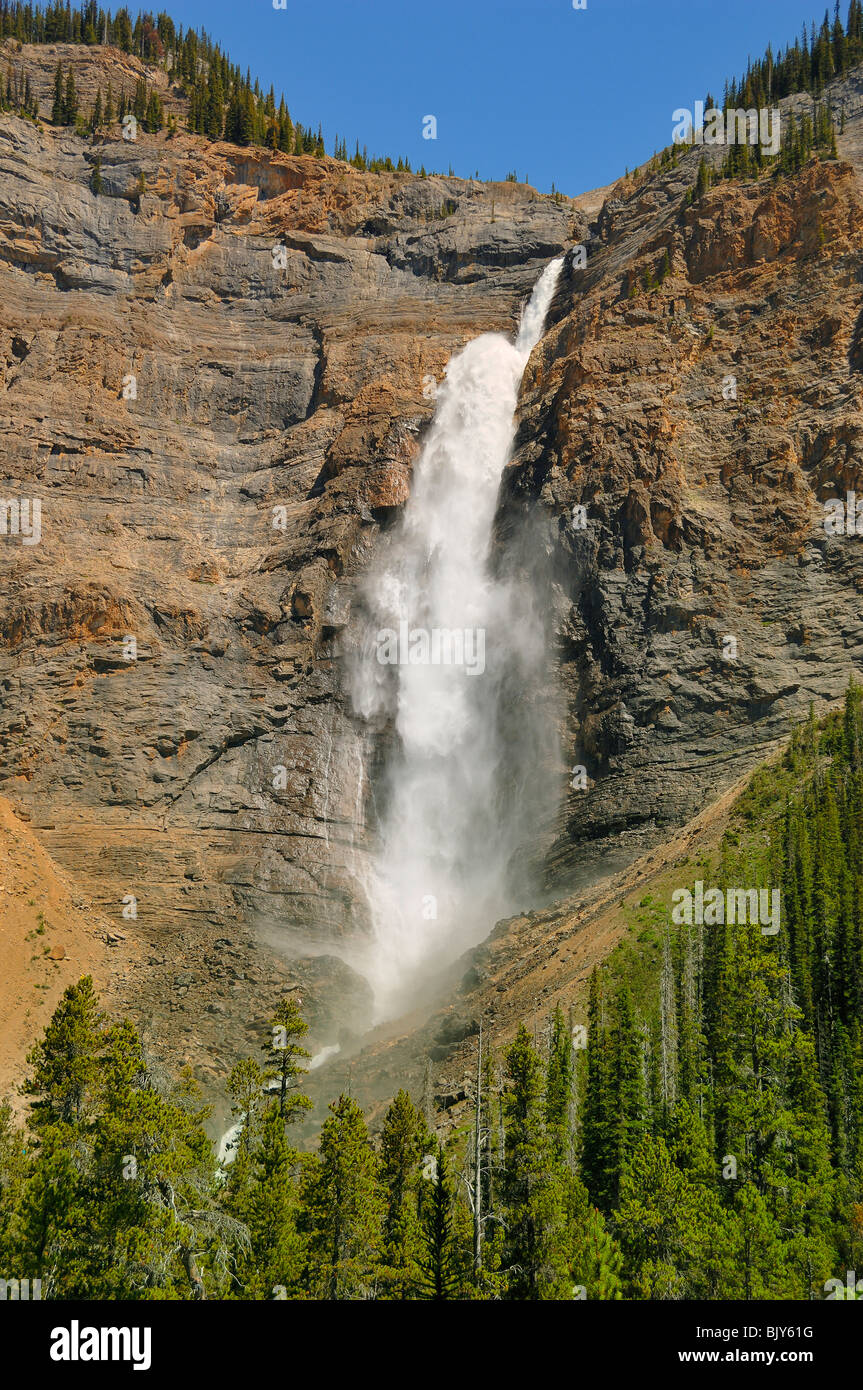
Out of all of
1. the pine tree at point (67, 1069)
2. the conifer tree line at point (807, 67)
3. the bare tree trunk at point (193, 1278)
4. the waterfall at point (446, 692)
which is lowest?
the bare tree trunk at point (193, 1278)

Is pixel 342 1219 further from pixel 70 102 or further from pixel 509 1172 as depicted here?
pixel 70 102

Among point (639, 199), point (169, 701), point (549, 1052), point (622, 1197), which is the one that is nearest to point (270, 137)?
point (639, 199)

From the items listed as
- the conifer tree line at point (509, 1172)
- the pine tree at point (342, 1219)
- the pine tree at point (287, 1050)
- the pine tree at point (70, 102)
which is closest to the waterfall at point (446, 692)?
the conifer tree line at point (509, 1172)

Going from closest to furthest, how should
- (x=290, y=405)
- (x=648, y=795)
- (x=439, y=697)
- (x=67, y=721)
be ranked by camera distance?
(x=648, y=795) < (x=67, y=721) < (x=439, y=697) < (x=290, y=405)

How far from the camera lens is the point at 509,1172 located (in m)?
32.0

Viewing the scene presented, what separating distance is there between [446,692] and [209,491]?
28.2 metres

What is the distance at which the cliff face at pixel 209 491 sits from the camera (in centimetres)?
6912

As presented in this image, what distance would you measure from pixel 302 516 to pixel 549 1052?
5487 cm

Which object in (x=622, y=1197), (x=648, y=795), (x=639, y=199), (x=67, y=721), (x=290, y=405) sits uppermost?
(x=639, y=199)

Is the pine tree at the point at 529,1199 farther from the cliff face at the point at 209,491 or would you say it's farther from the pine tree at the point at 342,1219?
the cliff face at the point at 209,491

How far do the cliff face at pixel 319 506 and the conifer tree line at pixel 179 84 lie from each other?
6.68 metres

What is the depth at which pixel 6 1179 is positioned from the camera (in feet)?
115

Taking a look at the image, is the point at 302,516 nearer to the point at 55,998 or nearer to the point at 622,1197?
the point at 55,998

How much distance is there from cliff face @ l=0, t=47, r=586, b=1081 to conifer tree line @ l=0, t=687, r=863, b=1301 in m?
19.9
